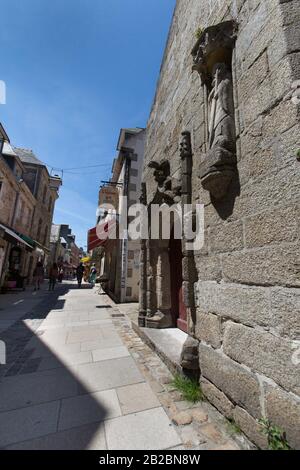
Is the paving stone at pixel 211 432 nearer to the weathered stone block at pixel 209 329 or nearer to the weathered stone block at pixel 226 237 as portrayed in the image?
the weathered stone block at pixel 209 329

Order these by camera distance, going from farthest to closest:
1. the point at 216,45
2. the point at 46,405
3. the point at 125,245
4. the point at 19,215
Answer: the point at 19,215, the point at 125,245, the point at 216,45, the point at 46,405

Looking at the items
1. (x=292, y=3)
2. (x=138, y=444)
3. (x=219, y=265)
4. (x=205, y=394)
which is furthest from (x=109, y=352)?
(x=292, y=3)

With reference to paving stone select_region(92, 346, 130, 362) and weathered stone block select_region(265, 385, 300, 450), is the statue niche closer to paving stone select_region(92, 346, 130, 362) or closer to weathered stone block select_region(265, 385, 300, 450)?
weathered stone block select_region(265, 385, 300, 450)

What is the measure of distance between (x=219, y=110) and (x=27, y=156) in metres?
18.0

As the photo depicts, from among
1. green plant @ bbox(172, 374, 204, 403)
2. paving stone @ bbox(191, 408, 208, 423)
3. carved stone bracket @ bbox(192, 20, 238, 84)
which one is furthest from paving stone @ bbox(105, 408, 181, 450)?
carved stone bracket @ bbox(192, 20, 238, 84)

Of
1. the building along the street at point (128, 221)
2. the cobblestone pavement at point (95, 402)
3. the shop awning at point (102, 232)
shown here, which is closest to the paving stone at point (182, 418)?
the cobblestone pavement at point (95, 402)

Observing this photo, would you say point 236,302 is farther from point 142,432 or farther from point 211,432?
point 142,432

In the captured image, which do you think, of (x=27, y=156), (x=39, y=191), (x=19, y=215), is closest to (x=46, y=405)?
(x=19, y=215)

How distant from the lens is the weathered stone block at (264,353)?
1.23 meters

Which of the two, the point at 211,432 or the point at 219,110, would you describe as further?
the point at 219,110

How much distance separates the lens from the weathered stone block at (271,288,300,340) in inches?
47.7

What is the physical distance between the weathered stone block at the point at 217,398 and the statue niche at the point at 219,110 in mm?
1726

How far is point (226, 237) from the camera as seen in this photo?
1901 millimetres
